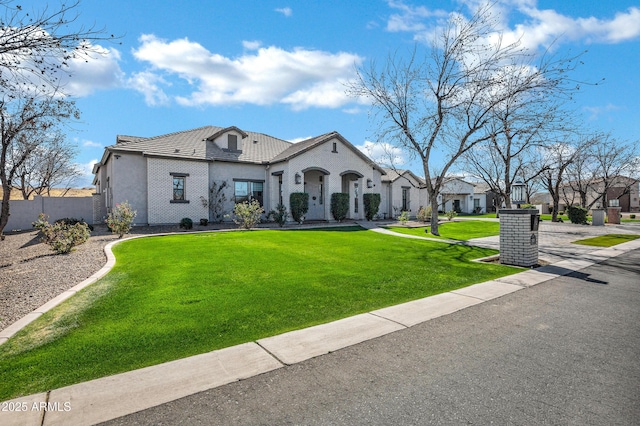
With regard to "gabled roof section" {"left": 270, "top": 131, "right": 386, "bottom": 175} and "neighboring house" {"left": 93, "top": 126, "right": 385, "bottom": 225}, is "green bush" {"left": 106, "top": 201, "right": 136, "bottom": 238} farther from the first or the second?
"gabled roof section" {"left": 270, "top": 131, "right": 386, "bottom": 175}

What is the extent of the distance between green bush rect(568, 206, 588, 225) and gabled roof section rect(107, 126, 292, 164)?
22501 millimetres

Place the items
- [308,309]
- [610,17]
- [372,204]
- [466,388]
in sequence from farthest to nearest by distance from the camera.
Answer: [372,204] → [610,17] → [308,309] → [466,388]

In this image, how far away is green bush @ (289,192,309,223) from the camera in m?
20.6

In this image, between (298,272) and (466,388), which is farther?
(298,272)

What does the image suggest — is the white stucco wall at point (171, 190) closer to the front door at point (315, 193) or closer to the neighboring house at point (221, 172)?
the neighboring house at point (221, 172)

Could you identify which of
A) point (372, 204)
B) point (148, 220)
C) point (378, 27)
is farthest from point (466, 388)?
point (372, 204)

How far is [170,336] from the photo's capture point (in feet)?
13.2

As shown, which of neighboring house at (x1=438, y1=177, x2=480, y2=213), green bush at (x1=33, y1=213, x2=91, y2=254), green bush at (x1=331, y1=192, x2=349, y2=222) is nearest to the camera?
green bush at (x1=33, y1=213, x2=91, y2=254)

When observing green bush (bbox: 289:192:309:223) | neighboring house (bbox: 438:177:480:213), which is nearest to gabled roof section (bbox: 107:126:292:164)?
green bush (bbox: 289:192:309:223)

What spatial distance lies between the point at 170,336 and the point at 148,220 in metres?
16.3

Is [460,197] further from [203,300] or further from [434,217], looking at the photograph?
[203,300]

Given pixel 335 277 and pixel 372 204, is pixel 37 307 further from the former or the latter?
pixel 372 204

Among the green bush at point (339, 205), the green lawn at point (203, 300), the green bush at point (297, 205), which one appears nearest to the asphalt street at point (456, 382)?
the green lawn at point (203, 300)

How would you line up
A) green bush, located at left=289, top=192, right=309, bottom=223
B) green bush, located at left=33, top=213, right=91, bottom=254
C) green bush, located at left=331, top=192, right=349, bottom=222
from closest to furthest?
green bush, located at left=33, top=213, right=91, bottom=254
green bush, located at left=289, top=192, right=309, bottom=223
green bush, located at left=331, top=192, right=349, bottom=222
